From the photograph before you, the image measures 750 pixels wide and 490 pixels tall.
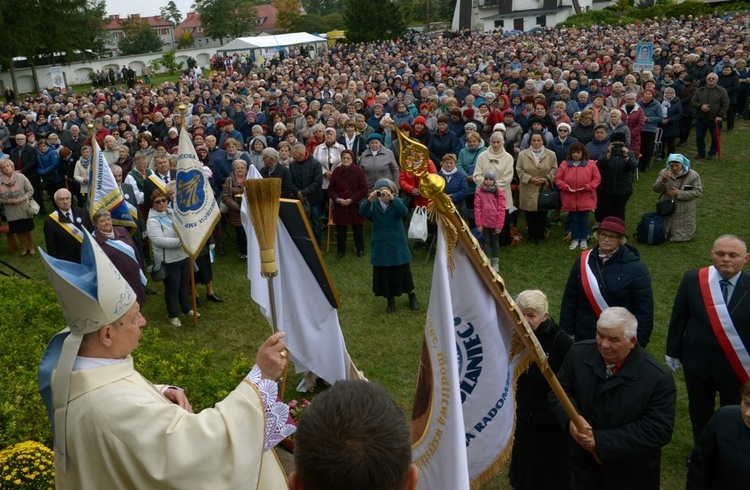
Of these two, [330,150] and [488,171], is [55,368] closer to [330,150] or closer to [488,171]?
[488,171]

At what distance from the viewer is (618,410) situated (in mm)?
4016

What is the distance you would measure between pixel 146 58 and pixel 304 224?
2417 inches

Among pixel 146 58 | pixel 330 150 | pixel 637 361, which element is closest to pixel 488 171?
pixel 330 150

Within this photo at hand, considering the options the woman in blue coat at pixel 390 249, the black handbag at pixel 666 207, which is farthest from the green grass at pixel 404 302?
the black handbag at pixel 666 207

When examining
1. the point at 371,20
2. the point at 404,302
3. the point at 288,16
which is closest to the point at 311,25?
the point at 288,16

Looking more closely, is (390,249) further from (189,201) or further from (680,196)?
(680,196)

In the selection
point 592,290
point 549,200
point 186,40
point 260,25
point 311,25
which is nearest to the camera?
point 592,290

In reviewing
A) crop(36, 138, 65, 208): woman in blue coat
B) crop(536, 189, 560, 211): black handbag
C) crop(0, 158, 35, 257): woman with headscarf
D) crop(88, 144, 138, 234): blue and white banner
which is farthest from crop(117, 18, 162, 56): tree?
crop(536, 189, 560, 211): black handbag

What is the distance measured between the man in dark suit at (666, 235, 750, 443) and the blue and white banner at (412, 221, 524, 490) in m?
2.13

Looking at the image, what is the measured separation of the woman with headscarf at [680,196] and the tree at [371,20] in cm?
4484

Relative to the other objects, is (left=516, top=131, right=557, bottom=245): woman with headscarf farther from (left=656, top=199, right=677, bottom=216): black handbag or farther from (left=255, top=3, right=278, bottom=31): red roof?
(left=255, top=3, right=278, bottom=31): red roof

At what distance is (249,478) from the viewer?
2502 mm

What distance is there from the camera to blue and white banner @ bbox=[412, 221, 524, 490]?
3.32 metres

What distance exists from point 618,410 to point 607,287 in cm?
175
